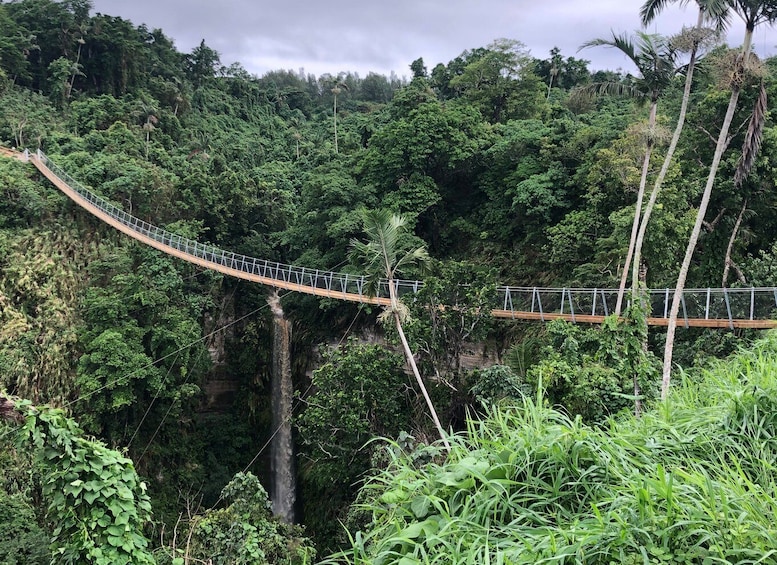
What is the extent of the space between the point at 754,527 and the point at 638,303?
16.7 ft

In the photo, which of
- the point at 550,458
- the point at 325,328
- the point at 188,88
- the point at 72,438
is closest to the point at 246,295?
the point at 325,328

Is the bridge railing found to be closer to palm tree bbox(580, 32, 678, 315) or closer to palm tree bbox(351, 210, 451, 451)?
palm tree bbox(351, 210, 451, 451)

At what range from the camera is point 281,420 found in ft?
44.8

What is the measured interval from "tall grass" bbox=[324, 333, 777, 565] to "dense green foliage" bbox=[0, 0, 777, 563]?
4cm

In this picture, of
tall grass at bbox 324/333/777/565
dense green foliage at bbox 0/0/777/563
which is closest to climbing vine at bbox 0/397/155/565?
dense green foliage at bbox 0/0/777/563

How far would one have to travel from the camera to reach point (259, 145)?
27.8m

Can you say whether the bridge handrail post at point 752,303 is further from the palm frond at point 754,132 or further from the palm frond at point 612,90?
the palm frond at point 612,90

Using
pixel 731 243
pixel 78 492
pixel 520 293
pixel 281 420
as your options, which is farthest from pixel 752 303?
pixel 281 420

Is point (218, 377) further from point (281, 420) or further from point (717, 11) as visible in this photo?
point (717, 11)

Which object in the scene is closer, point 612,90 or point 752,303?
point 752,303

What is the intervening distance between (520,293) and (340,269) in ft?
19.0

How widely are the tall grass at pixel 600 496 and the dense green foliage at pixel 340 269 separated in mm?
38

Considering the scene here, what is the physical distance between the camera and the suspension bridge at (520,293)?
6.65 metres

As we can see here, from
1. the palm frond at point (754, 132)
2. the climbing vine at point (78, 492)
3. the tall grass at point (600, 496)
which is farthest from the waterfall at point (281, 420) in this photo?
the tall grass at point (600, 496)
